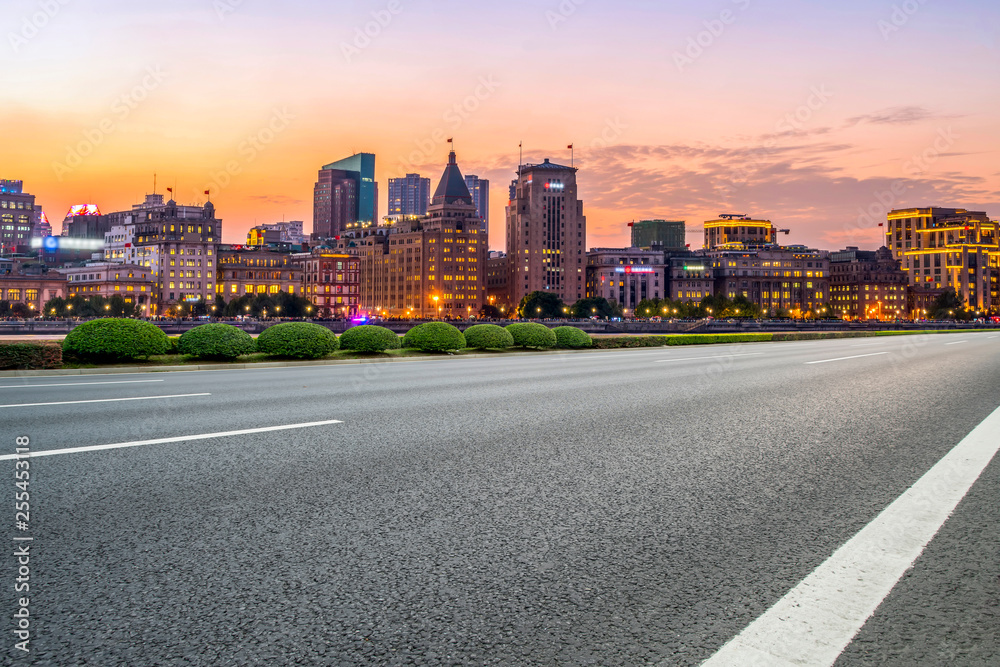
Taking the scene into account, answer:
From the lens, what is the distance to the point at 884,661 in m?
2.80

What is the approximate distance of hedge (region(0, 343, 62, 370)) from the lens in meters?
17.9

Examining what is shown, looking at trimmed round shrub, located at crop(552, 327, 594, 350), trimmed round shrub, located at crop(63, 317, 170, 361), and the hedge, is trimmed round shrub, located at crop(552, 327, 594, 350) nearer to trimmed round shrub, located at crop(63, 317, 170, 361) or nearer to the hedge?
trimmed round shrub, located at crop(63, 317, 170, 361)

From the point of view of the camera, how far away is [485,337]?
1164 inches

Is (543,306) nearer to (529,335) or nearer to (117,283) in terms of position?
(117,283)

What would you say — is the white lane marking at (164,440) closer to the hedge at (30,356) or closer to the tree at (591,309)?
the hedge at (30,356)

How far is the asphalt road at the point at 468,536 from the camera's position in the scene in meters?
2.98

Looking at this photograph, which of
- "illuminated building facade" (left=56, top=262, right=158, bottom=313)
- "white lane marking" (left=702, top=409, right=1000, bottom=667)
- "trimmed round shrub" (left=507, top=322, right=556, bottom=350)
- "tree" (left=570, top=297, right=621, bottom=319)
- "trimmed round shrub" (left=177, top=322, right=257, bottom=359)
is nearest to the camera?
"white lane marking" (left=702, top=409, right=1000, bottom=667)

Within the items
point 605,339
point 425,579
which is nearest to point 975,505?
point 425,579

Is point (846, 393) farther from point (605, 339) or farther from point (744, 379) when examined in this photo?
point (605, 339)

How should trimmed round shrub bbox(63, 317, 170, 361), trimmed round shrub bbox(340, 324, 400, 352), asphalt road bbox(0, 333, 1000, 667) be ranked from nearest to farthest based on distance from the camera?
asphalt road bbox(0, 333, 1000, 667) → trimmed round shrub bbox(63, 317, 170, 361) → trimmed round shrub bbox(340, 324, 400, 352)

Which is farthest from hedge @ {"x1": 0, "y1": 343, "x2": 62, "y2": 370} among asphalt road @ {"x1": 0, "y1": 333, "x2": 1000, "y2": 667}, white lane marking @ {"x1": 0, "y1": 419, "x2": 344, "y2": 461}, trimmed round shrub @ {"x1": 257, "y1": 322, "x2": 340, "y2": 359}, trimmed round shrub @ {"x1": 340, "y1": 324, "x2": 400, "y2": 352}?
white lane marking @ {"x1": 0, "y1": 419, "x2": 344, "y2": 461}

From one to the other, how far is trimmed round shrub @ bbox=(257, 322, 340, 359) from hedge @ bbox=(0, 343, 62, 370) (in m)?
6.10

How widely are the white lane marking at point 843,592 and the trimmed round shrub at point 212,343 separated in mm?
20057

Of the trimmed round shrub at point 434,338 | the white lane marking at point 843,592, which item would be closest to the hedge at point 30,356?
the trimmed round shrub at point 434,338
